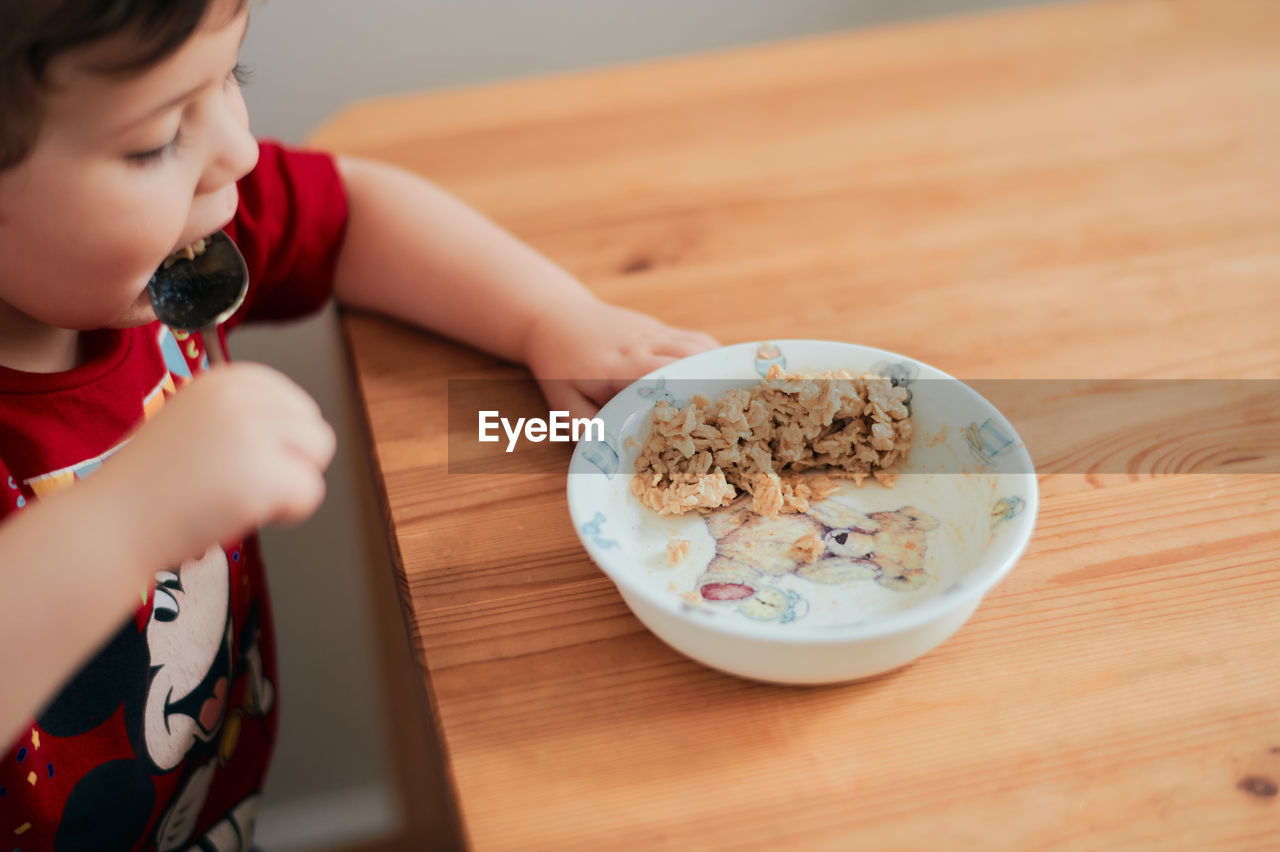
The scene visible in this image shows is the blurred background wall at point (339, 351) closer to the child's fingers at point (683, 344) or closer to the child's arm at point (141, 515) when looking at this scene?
the child's fingers at point (683, 344)

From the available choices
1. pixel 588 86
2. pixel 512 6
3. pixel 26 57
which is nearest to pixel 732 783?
pixel 26 57

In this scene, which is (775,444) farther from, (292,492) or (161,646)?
(161,646)

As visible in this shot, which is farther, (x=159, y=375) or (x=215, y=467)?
(x=159, y=375)

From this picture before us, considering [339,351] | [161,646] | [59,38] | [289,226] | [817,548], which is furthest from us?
[339,351]

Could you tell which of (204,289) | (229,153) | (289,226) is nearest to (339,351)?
(289,226)

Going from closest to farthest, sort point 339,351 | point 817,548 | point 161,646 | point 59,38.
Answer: point 59,38 → point 817,548 → point 161,646 → point 339,351

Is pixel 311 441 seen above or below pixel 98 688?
above

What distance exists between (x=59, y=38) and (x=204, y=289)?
0.70ft

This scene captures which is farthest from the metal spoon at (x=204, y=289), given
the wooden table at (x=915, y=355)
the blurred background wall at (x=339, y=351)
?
the blurred background wall at (x=339, y=351)

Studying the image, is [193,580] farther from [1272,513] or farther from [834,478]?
[1272,513]

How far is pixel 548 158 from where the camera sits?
2.89 feet

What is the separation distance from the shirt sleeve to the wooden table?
0.24 ft

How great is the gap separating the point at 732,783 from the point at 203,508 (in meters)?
0.24

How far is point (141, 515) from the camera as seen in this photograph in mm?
409
